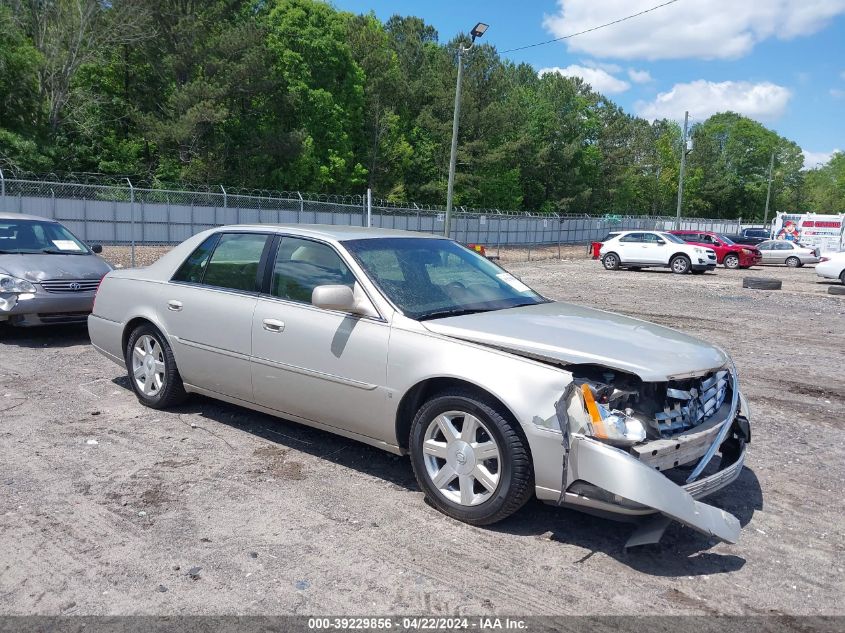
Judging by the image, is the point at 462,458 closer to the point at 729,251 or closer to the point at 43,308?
the point at 43,308

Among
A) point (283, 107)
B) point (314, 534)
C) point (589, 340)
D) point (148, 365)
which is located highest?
point (283, 107)

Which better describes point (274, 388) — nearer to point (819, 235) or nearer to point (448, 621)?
point (448, 621)

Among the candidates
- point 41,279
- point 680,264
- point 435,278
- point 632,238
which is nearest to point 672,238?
point 680,264

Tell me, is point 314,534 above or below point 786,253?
below

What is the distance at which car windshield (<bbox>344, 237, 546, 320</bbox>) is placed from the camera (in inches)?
182

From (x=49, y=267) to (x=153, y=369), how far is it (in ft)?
12.6

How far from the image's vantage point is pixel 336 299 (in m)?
4.40

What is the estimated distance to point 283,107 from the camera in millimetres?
46719

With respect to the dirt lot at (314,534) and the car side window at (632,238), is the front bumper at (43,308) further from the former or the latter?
the car side window at (632,238)

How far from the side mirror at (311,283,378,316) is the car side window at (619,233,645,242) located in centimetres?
2556

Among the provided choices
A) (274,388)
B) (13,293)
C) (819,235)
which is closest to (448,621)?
(274,388)

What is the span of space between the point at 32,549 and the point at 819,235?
4277 centimetres

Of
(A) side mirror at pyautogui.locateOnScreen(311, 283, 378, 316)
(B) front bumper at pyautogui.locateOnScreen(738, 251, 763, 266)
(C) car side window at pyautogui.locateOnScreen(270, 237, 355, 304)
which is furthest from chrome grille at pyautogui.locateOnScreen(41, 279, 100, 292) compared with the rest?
(B) front bumper at pyautogui.locateOnScreen(738, 251, 763, 266)

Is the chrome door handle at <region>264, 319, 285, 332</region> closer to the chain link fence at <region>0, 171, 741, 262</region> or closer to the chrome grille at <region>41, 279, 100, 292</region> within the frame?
the chrome grille at <region>41, 279, 100, 292</region>
